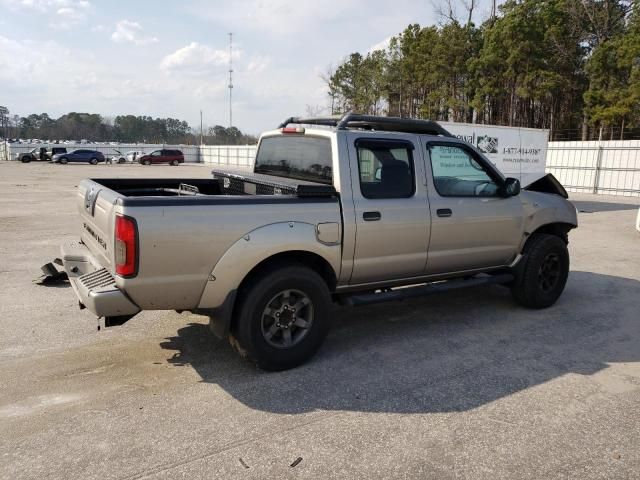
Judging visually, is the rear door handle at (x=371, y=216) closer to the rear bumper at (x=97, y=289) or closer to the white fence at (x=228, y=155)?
the rear bumper at (x=97, y=289)

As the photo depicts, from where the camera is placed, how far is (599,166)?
2331cm

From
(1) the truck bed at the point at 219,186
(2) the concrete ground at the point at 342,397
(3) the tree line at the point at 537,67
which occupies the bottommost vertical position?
(2) the concrete ground at the point at 342,397

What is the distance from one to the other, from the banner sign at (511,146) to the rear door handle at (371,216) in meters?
11.1

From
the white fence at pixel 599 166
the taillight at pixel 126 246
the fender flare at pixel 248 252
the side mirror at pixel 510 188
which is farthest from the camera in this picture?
the white fence at pixel 599 166

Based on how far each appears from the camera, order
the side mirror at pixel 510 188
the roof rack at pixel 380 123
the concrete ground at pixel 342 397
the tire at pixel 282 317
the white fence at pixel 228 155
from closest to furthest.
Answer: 1. the concrete ground at pixel 342 397
2. the tire at pixel 282 317
3. the roof rack at pixel 380 123
4. the side mirror at pixel 510 188
5. the white fence at pixel 228 155

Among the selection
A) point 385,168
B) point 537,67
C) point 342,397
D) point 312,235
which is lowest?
point 342,397

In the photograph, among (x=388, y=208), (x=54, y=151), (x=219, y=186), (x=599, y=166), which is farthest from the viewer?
(x=54, y=151)

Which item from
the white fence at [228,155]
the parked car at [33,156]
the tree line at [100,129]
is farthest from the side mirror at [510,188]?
the tree line at [100,129]

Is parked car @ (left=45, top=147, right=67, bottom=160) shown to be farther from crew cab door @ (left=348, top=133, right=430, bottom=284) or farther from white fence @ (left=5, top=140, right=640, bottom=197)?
crew cab door @ (left=348, top=133, right=430, bottom=284)

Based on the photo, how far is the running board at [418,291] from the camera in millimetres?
4527

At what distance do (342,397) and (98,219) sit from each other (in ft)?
7.48

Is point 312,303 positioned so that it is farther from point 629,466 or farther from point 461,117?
point 461,117

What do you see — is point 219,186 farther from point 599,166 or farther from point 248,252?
point 599,166

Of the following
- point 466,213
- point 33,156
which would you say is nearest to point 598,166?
point 466,213
